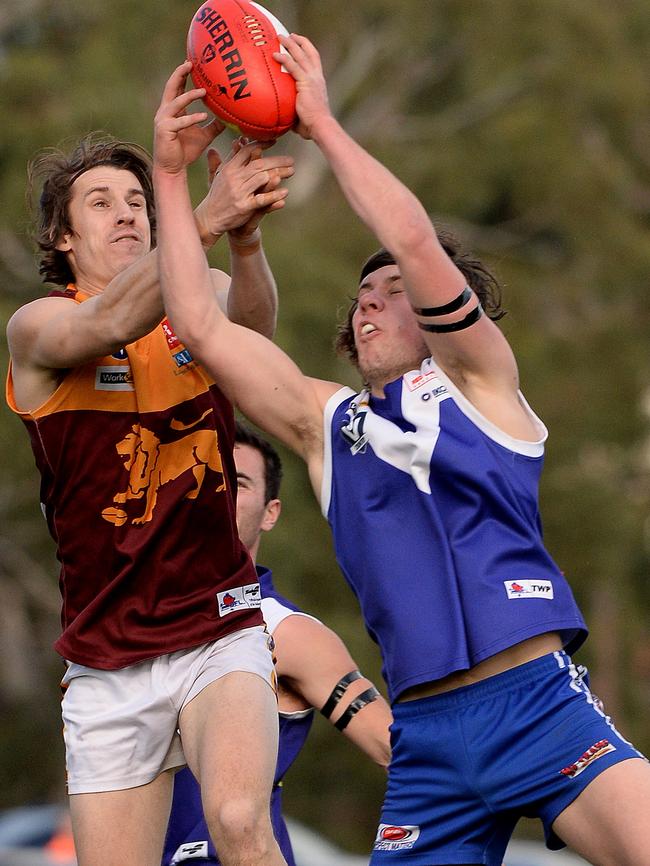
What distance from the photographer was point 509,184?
2427cm

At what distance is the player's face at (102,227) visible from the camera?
17.3 feet

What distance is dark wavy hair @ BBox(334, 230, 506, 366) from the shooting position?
5195mm

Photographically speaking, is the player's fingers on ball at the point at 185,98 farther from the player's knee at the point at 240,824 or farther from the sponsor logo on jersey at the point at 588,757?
the sponsor logo on jersey at the point at 588,757

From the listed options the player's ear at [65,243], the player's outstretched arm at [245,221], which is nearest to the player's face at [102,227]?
the player's ear at [65,243]

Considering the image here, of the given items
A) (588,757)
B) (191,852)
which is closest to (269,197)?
(588,757)

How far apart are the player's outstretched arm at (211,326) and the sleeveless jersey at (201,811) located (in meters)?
1.12

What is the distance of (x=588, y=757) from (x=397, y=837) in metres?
0.64

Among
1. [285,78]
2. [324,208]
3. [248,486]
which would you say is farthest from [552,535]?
[285,78]

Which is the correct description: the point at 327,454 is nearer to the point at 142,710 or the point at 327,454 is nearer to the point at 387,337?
the point at 387,337

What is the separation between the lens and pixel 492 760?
15.0 ft

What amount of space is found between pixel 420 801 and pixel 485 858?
0.25 m

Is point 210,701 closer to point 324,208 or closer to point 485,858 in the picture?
point 485,858

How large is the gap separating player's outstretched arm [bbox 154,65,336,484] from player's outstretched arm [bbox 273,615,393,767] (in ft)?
3.34

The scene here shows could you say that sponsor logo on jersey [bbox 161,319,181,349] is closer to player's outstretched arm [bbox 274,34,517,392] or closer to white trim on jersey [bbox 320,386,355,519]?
white trim on jersey [bbox 320,386,355,519]
